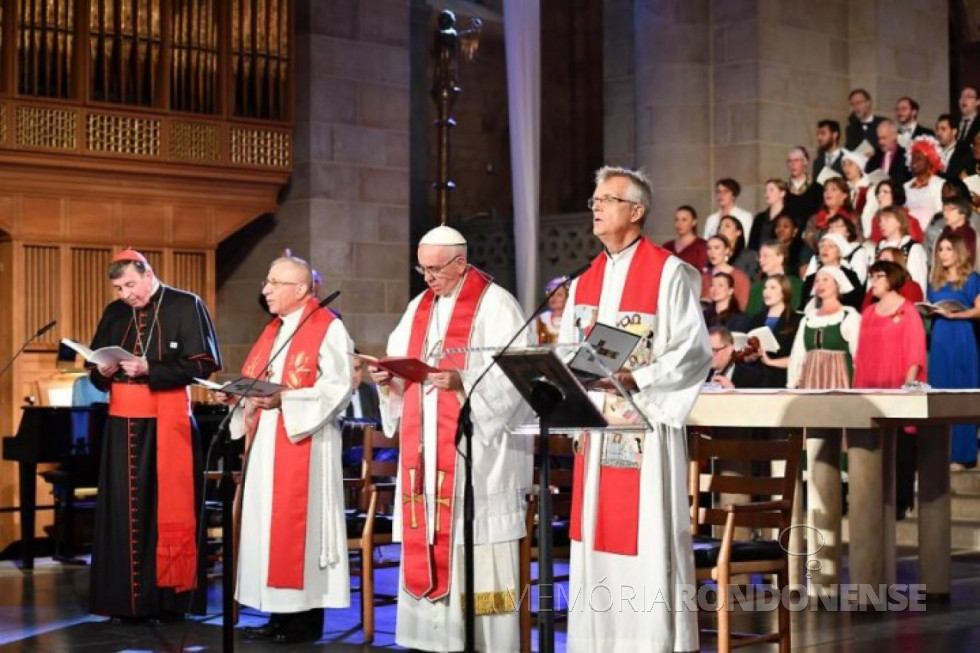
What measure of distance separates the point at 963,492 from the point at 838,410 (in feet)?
12.6

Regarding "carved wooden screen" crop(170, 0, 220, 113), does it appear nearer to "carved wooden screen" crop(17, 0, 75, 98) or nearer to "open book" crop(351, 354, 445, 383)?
"carved wooden screen" crop(17, 0, 75, 98)

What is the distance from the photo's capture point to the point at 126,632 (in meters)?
7.88

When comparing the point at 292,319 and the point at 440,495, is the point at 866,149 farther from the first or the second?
the point at 440,495

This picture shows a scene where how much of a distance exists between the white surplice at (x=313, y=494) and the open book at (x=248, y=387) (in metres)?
0.20

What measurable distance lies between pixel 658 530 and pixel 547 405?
1.11m

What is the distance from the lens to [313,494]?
7.51 metres

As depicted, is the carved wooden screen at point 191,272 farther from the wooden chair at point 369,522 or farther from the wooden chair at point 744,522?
the wooden chair at point 744,522

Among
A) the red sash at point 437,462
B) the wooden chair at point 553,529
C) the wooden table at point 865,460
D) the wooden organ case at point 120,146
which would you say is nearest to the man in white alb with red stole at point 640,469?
the wooden chair at point 553,529

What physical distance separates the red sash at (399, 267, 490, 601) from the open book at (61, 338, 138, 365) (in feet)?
4.95

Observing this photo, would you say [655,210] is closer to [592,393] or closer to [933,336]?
[933,336]

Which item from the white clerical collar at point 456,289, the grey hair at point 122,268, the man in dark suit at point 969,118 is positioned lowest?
the white clerical collar at point 456,289

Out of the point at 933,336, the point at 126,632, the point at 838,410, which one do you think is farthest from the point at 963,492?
the point at 126,632

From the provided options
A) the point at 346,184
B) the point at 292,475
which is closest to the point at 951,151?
the point at 346,184

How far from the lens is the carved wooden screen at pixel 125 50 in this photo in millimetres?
12984
